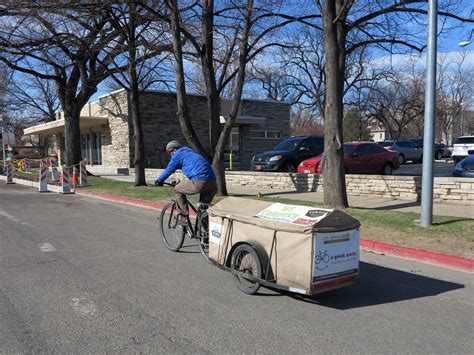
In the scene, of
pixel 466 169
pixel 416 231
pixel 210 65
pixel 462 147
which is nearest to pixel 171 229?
pixel 416 231

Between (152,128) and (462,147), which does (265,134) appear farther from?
(462,147)

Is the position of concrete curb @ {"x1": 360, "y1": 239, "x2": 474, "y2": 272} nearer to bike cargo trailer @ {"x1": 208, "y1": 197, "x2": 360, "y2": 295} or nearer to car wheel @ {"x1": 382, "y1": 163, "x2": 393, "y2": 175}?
bike cargo trailer @ {"x1": 208, "y1": 197, "x2": 360, "y2": 295}

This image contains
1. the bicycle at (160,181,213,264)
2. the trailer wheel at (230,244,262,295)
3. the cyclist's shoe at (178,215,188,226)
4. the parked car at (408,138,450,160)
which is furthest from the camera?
the parked car at (408,138,450,160)

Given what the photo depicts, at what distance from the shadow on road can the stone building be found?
2173 centimetres

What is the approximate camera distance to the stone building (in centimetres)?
2628

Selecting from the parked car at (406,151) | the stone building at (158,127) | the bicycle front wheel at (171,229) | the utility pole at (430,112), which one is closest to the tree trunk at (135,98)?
the stone building at (158,127)

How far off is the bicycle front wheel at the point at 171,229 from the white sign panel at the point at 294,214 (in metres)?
2.36

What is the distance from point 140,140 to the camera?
1739 centimetres

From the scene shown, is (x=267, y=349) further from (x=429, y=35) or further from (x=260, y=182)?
(x=260, y=182)

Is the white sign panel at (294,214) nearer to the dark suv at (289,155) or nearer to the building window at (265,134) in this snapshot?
the dark suv at (289,155)

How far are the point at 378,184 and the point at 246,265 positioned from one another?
864 cm

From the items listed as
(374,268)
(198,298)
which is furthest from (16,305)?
(374,268)

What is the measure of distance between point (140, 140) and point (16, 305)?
13.3 m

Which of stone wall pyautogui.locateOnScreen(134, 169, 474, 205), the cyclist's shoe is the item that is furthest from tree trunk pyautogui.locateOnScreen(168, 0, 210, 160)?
the cyclist's shoe
